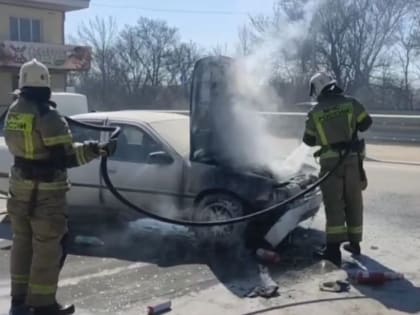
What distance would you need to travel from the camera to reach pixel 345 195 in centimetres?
633

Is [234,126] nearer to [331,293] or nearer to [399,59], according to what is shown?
[331,293]

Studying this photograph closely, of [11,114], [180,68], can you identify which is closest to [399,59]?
[180,68]

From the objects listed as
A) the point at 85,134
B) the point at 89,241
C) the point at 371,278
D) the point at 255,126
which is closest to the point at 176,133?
the point at 255,126

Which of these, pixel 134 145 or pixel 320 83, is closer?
pixel 320 83

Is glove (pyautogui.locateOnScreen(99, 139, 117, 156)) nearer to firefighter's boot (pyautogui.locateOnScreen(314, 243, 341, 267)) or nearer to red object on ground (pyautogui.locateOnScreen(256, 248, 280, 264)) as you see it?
red object on ground (pyautogui.locateOnScreen(256, 248, 280, 264))

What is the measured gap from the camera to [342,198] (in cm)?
629

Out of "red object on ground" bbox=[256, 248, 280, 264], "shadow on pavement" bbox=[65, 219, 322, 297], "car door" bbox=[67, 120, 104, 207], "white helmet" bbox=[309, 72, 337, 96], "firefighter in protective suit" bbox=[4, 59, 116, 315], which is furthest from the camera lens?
"car door" bbox=[67, 120, 104, 207]

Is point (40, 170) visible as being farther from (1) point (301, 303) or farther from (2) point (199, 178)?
(2) point (199, 178)

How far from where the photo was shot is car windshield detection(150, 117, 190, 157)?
7012 mm

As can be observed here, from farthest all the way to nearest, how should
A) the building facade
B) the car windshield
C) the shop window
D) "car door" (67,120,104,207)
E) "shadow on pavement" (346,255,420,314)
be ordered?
the shop window
the building facade
"car door" (67,120,104,207)
the car windshield
"shadow on pavement" (346,255,420,314)

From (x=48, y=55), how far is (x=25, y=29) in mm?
2131

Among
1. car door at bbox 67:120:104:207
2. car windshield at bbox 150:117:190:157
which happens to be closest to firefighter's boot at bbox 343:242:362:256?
car windshield at bbox 150:117:190:157

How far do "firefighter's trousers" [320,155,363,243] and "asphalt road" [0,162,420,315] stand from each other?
32 cm

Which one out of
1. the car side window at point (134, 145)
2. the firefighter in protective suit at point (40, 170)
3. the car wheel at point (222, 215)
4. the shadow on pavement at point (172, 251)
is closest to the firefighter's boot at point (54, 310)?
the firefighter in protective suit at point (40, 170)
